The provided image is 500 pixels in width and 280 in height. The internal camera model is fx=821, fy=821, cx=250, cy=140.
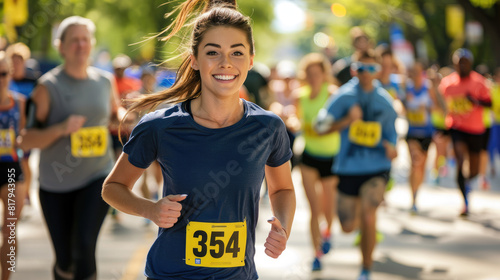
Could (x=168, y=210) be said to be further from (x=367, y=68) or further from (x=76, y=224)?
(x=367, y=68)

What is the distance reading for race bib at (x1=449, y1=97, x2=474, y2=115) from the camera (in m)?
11.5

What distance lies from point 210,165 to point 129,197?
0.37 meters

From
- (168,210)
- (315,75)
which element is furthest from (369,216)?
(168,210)

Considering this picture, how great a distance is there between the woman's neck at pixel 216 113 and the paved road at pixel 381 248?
4.13m

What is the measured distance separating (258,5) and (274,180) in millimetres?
46258

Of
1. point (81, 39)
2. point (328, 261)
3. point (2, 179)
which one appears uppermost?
point (81, 39)

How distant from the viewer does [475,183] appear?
14.6 meters

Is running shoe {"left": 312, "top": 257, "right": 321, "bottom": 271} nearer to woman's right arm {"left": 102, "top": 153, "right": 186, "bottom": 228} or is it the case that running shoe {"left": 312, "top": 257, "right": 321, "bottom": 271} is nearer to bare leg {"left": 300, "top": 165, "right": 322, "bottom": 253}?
bare leg {"left": 300, "top": 165, "right": 322, "bottom": 253}

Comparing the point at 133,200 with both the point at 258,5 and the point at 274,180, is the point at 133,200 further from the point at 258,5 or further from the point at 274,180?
the point at 258,5

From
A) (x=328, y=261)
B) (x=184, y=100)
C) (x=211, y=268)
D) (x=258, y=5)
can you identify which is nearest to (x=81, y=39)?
(x=184, y=100)

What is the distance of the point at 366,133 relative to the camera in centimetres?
731

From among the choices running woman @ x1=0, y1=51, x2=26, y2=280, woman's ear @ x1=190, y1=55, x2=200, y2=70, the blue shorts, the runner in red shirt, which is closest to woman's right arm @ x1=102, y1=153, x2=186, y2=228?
woman's ear @ x1=190, y1=55, x2=200, y2=70

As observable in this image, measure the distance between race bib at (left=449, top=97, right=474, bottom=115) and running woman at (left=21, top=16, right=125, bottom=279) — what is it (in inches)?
268

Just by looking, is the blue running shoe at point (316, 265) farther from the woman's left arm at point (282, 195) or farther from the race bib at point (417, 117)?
the race bib at point (417, 117)
